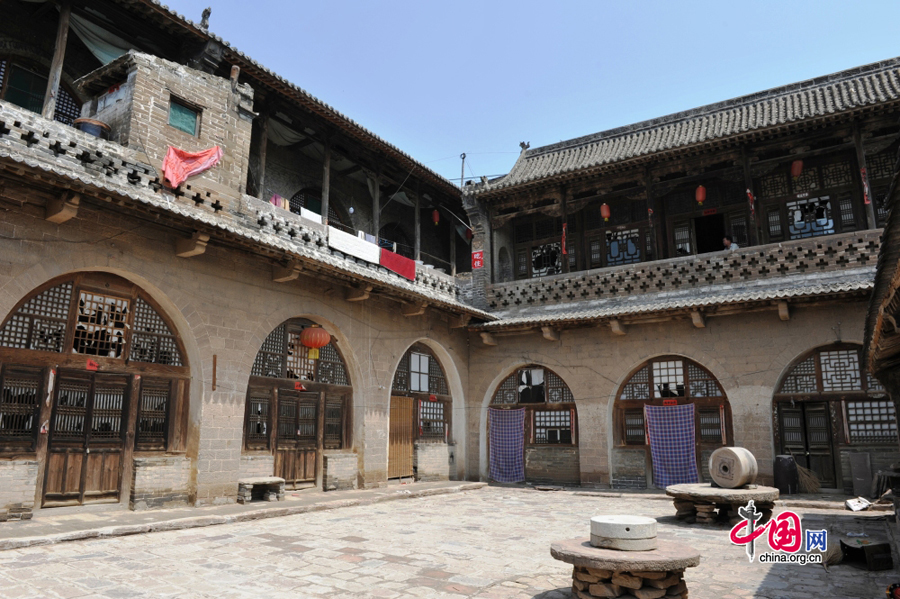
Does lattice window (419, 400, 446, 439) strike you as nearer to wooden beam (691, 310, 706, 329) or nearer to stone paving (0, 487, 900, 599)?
stone paving (0, 487, 900, 599)

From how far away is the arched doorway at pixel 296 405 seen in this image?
11.1m

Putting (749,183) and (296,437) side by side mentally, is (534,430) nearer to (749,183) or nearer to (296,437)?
(296,437)

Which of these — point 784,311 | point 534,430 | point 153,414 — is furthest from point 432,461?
point 784,311

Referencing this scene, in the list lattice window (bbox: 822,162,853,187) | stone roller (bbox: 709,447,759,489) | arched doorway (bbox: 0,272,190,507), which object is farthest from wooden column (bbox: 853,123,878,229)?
arched doorway (bbox: 0,272,190,507)

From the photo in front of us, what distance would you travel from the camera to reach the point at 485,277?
16484mm

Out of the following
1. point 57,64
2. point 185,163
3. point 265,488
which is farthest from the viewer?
point 265,488

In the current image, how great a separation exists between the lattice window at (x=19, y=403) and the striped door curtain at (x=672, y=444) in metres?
11.4

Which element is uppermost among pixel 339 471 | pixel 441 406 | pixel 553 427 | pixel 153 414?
pixel 441 406

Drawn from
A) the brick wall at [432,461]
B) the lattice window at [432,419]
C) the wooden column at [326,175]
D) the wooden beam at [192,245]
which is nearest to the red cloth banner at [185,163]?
the wooden beam at [192,245]

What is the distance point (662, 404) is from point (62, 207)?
38.7 ft

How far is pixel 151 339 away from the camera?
952cm

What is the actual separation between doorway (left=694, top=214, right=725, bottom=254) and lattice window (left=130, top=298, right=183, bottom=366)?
1207 centimetres

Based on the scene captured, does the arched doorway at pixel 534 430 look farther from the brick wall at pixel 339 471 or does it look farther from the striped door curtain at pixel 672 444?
the brick wall at pixel 339 471

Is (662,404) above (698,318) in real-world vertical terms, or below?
below
